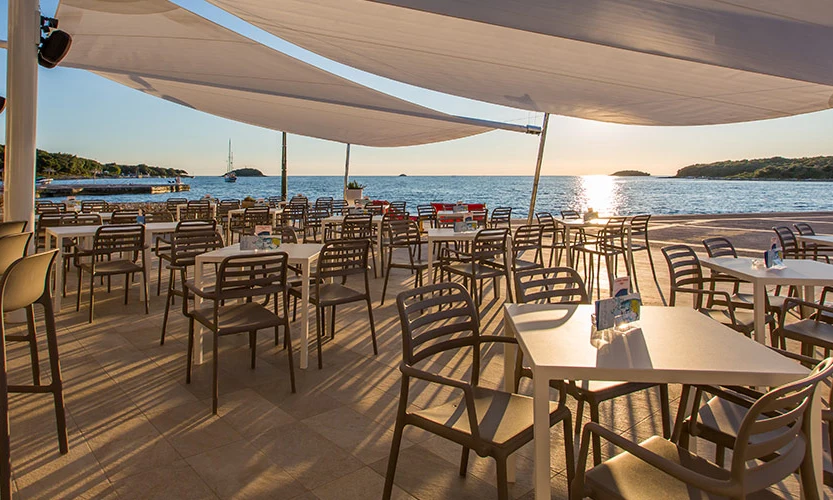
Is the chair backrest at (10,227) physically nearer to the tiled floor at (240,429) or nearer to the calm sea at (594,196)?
the tiled floor at (240,429)

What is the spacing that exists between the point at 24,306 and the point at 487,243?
3919 millimetres

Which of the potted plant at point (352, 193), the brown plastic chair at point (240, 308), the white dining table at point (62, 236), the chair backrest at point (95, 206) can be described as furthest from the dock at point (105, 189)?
the brown plastic chair at point (240, 308)

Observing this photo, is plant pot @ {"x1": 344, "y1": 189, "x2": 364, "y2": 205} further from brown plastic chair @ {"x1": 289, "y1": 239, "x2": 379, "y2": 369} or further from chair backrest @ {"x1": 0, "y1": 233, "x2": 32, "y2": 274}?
chair backrest @ {"x1": 0, "y1": 233, "x2": 32, "y2": 274}

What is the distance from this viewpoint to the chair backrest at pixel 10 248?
2.20m

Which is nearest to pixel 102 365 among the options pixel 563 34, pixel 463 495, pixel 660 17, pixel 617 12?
pixel 463 495

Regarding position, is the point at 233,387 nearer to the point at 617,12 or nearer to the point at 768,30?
the point at 617,12

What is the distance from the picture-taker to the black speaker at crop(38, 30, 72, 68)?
4.45 m

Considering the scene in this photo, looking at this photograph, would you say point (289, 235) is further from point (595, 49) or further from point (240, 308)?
point (595, 49)

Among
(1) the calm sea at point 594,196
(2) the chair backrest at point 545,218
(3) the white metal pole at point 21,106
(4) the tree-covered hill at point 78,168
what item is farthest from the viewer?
(1) the calm sea at point 594,196

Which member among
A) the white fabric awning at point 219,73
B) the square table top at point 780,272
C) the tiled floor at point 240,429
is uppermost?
the white fabric awning at point 219,73

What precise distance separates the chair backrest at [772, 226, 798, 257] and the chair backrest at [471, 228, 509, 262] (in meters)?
2.94

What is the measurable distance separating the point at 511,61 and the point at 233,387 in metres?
3.91

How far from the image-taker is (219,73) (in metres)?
6.21

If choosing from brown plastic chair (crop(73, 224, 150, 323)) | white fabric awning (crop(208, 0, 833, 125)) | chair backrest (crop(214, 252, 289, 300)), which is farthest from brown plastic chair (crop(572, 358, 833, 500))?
brown plastic chair (crop(73, 224, 150, 323))
